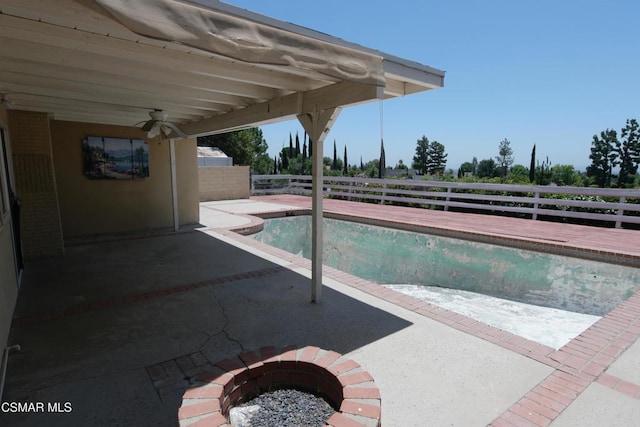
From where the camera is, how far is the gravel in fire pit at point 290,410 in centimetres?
151

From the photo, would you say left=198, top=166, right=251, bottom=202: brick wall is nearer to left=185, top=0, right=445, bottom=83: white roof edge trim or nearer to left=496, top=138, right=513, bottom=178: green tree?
left=185, top=0, right=445, bottom=83: white roof edge trim

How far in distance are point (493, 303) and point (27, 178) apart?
7368 millimetres

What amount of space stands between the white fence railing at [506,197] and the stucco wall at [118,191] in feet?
22.6

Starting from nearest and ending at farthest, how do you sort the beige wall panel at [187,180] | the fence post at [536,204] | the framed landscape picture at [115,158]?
the framed landscape picture at [115,158] < the beige wall panel at [187,180] < the fence post at [536,204]

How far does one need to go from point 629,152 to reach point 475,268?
47342 mm

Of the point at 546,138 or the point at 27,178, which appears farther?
the point at 546,138

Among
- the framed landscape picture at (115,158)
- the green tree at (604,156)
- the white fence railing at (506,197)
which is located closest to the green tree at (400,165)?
the green tree at (604,156)

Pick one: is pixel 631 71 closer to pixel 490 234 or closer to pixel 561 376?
pixel 490 234

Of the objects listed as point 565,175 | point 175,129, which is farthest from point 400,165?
point 175,129

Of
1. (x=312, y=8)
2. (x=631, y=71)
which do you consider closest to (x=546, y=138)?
(x=631, y=71)

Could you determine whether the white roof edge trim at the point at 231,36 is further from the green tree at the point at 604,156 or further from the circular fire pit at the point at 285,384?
the green tree at the point at 604,156

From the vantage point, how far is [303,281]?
4328 millimetres

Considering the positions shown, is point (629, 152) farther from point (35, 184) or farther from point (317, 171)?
point (35, 184)

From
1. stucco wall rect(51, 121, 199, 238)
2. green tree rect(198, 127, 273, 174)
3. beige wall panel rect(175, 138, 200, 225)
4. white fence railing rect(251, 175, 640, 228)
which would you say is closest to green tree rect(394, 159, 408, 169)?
green tree rect(198, 127, 273, 174)
